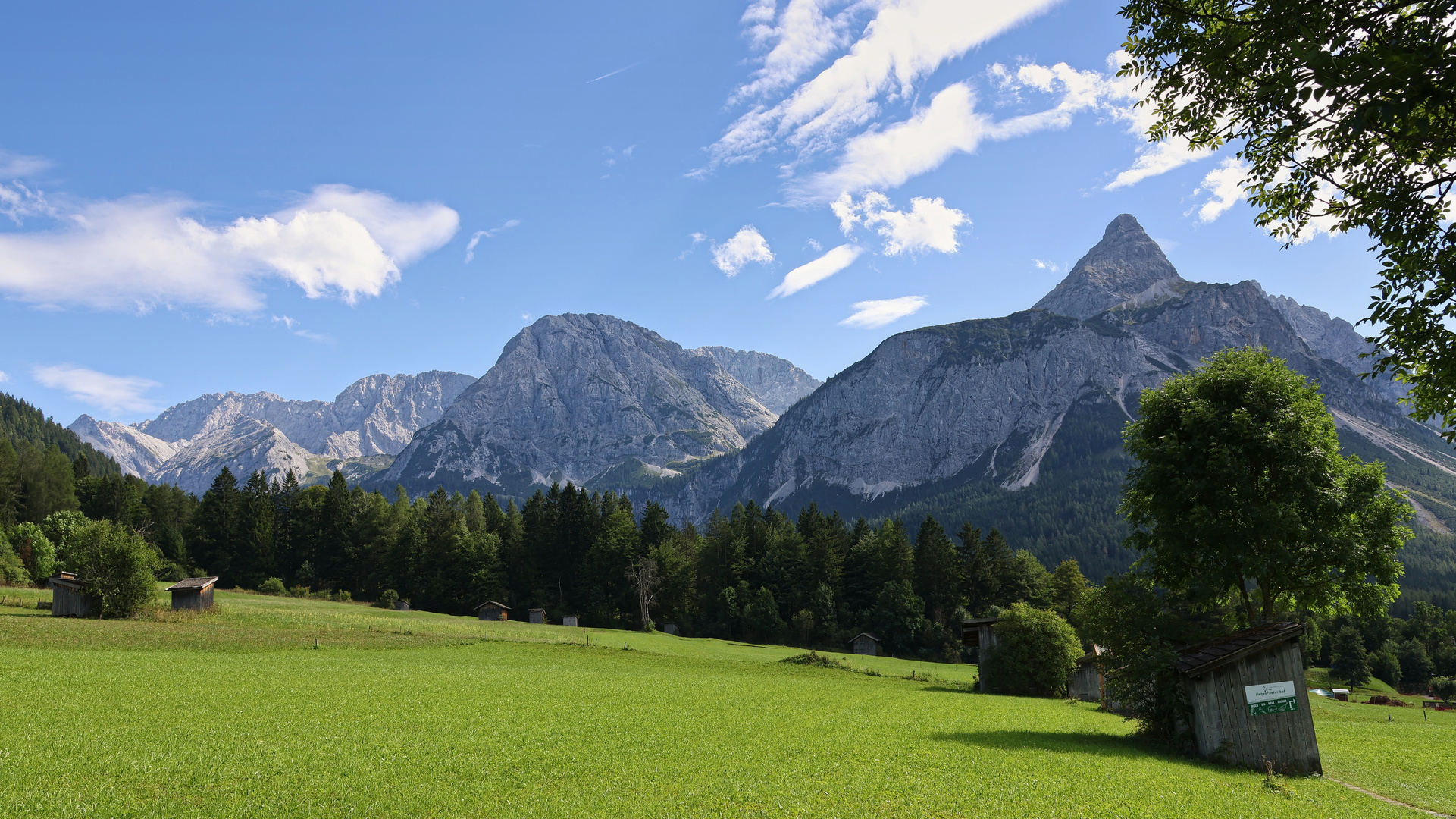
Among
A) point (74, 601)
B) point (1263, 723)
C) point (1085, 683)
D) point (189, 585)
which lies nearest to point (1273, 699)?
point (1263, 723)

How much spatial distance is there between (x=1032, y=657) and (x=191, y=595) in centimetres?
7328

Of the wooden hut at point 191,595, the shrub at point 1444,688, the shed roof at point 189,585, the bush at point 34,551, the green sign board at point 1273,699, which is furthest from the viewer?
the shrub at point 1444,688

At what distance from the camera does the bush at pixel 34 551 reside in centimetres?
8331

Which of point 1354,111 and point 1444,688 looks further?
point 1444,688

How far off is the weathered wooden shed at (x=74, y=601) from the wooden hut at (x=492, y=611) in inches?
1746

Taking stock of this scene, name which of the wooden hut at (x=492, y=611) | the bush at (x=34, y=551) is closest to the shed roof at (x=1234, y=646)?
the wooden hut at (x=492, y=611)

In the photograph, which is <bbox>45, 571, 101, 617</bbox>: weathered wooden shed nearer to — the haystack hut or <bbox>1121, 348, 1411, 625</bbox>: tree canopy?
<bbox>1121, 348, 1411, 625</bbox>: tree canopy

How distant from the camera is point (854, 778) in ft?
53.5

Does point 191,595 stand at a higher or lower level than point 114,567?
lower

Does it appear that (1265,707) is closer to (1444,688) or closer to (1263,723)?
(1263,723)

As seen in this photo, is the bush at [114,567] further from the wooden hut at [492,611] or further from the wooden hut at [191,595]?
the wooden hut at [492,611]

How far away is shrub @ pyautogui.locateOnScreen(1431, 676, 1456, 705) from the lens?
90688mm

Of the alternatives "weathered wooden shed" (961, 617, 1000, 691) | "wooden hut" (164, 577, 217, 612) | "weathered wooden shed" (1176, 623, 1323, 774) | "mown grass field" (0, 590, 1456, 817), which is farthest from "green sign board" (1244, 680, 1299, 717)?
"wooden hut" (164, 577, 217, 612)

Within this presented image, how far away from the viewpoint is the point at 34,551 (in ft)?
281
